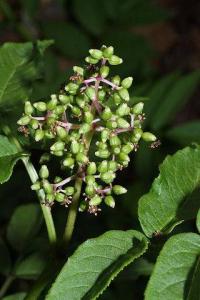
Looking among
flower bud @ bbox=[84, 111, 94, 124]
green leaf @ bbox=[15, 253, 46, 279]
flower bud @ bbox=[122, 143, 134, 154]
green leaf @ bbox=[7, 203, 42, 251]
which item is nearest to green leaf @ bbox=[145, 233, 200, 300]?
flower bud @ bbox=[122, 143, 134, 154]

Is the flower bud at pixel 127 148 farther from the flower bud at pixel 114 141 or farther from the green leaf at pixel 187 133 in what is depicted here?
the green leaf at pixel 187 133

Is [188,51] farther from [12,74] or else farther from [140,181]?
[12,74]

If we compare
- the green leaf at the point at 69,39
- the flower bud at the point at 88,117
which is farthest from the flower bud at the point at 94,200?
the green leaf at the point at 69,39

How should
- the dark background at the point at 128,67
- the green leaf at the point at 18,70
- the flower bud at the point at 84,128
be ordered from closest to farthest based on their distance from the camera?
the flower bud at the point at 84,128 < the green leaf at the point at 18,70 < the dark background at the point at 128,67

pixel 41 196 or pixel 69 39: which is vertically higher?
pixel 41 196

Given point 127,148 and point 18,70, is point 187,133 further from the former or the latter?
point 127,148

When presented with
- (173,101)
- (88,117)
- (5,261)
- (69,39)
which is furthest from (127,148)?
(69,39)
